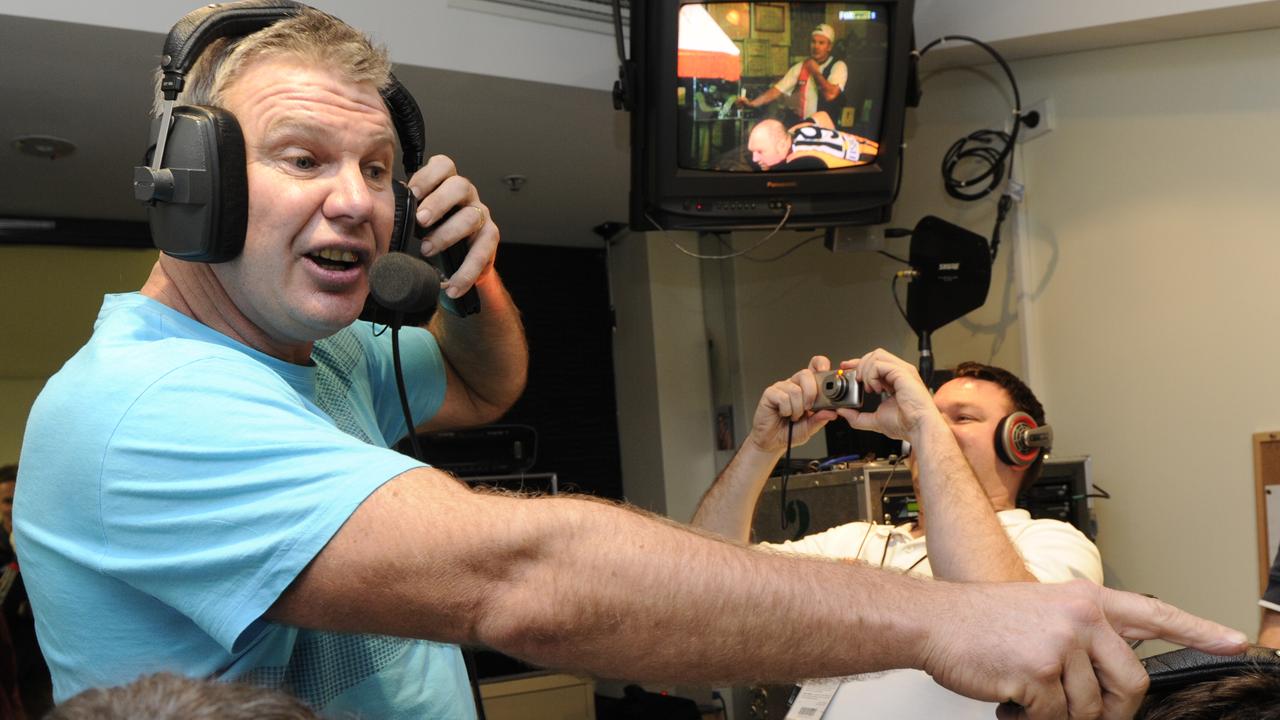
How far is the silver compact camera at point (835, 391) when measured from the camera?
167 cm

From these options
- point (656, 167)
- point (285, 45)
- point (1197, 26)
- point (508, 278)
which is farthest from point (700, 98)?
point (508, 278)

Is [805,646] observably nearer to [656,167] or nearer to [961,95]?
[656,167]

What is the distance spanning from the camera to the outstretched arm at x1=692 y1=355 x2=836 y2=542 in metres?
1.71

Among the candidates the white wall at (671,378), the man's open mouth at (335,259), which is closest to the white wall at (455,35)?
the white wall at (671,378)

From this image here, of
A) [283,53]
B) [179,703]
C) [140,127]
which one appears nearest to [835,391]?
[283,53]

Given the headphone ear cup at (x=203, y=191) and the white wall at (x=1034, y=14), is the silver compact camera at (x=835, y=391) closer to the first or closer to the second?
the headphone ear cup at (x=203, y=191)

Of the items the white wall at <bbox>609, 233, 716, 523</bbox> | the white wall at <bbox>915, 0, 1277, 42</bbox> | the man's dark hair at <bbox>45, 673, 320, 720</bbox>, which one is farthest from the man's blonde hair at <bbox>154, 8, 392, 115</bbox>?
the white wall at <bbox>609, 233, 716, 523</bbox>

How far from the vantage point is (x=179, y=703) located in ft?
1.50

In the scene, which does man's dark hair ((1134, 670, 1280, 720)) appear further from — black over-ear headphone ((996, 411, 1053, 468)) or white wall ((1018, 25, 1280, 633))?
white wall ((1018, 25, 1280, 633))

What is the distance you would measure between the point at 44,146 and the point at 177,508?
11.4 ft

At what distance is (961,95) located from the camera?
3.55 meters

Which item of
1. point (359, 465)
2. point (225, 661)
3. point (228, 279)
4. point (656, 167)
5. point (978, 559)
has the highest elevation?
point (656, 167)

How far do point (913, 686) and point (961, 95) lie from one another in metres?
2.89

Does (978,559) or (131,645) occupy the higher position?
(131,645)
